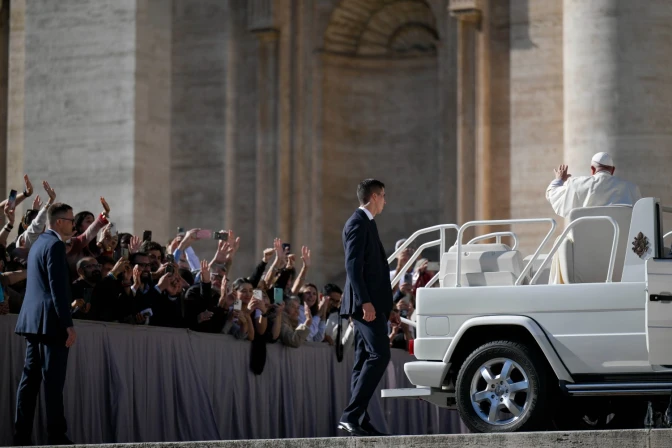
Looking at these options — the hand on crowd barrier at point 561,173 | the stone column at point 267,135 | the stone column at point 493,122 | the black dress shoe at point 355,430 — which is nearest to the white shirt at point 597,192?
the hand on crowd barrier at point 561,173

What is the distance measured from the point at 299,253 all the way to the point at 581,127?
236 inches

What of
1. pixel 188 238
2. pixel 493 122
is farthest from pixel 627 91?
pixel 188 238

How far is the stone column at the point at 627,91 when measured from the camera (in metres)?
18.9

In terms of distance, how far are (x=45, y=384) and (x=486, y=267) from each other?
332 cm

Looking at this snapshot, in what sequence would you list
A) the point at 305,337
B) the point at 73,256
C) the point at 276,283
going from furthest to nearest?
the point at 276,283 → the point at 305,337 → the point at 73,256

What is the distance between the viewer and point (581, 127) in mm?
19219

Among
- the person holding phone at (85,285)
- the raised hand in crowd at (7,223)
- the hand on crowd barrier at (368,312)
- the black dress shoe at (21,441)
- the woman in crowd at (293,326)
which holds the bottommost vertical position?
the black dress shoe at (21,441)

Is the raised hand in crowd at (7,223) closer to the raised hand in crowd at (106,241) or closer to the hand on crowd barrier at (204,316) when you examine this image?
the raised hand in crowd at (106,241)

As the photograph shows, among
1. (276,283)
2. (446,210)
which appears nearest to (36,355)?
(276,283)

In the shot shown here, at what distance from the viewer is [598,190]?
34.8 ft

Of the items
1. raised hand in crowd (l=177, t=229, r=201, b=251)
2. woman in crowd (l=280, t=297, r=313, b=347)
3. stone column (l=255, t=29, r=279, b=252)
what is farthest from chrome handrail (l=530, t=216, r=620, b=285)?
stone column (l=255, t=29, r=279, b=252)

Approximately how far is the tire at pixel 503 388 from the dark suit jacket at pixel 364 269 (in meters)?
0.82

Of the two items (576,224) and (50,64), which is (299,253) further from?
(576,224)

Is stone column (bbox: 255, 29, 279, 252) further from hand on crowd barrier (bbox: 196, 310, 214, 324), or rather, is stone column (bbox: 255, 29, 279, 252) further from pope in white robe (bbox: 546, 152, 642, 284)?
pope in white robe (bbox: 546, 152, 642, 284)
